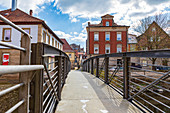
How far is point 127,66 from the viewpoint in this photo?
10.3 feet

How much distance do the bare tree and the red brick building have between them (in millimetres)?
8496

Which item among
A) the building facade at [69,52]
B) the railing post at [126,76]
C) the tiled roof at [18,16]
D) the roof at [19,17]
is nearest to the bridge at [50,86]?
the railing post at [126,76]

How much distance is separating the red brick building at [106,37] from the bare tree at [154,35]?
8.50 meters

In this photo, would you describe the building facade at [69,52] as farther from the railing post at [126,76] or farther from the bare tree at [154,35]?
the railing post at [126,76]

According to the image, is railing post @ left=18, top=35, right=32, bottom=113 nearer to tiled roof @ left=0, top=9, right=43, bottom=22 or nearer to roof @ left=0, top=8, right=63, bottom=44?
roof @ left=0, top=8, right=63, bottom=44

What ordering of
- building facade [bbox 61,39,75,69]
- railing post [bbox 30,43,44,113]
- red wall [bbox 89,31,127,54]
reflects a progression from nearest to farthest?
railing post [bbox 30,43,44,113] < red wall [bbox 89,31,127,54] < building facade [bbox 61,39,75,69]

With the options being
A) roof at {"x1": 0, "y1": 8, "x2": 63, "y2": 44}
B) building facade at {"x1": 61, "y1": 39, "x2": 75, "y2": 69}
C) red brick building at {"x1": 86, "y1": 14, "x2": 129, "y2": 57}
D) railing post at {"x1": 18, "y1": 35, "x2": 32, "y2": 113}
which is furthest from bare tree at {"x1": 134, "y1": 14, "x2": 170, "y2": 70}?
building facade at {"x1": 61, "y1": 39, "x2": 75, "y2": 69}

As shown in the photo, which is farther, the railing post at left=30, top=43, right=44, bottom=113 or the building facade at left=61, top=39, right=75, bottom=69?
the building facade at left=61, top=39, right=75, bottom=69

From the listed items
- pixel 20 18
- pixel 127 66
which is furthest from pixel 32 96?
pixel 20 18

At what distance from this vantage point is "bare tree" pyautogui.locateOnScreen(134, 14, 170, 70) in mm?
15973

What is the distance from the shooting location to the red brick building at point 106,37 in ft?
85.3

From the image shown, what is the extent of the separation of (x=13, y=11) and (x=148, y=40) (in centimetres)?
2168

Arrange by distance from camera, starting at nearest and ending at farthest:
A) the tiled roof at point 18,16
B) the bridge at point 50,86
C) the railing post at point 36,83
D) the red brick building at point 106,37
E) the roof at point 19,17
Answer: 1. the bridge at point 50,86
2. the railing post at point 36,83
3. the roof at point 19,17
4. the tiled roof at point 18,16
5. the red brick building at point 106,37

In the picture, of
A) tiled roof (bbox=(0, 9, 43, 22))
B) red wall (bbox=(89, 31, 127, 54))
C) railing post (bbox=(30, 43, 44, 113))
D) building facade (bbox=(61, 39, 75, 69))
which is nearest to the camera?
railing post (bbox=(30, 43, 44, 113))
